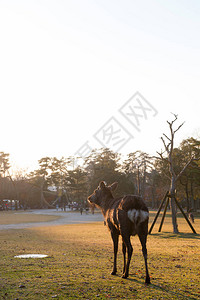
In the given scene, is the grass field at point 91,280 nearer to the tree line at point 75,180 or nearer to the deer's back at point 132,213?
the deer's back at point 132,213

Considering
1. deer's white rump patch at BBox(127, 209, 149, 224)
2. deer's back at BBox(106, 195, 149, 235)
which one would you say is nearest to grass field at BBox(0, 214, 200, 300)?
deer's back at BBox(106, 195, 149, 235)

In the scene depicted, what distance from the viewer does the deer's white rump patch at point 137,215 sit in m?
7.41

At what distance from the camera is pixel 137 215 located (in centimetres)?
744

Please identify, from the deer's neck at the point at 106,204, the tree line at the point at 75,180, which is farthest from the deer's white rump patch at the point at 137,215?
the tree line at the point at 75,180

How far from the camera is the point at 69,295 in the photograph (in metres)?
6.05

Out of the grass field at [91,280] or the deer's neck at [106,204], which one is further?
the deer's neck at [106,204]

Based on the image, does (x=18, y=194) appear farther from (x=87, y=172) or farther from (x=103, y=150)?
(x=103, y=150)

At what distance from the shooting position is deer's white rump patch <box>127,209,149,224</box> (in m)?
7.41

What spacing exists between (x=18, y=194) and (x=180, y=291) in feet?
332

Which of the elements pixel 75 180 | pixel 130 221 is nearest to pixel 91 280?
pixel 130 221

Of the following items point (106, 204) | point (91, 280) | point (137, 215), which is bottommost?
Result: point (91, 280)

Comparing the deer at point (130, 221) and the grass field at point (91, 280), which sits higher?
the deer at point (130, 221)

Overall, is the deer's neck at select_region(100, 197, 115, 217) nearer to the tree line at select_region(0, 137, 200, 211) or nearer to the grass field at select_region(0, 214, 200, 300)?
the grass field at select_region(0, 214, 200, 300)

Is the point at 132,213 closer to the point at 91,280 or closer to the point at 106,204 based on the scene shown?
the point at 106,204
